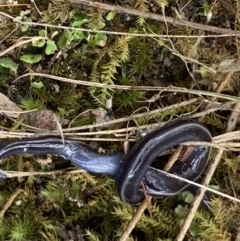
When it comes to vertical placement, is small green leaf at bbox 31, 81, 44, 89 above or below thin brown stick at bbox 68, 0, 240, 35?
below

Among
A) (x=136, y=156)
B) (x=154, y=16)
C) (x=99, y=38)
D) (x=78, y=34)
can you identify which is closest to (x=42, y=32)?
(x=78, y=34)

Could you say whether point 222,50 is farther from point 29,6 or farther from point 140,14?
point 29,6

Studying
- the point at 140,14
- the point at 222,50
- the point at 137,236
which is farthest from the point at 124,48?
the point at 137,236

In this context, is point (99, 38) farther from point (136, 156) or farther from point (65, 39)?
point (136, 156)

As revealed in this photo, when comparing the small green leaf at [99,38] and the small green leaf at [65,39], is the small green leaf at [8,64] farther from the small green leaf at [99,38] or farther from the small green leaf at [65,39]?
the small green leaf at [99,38]

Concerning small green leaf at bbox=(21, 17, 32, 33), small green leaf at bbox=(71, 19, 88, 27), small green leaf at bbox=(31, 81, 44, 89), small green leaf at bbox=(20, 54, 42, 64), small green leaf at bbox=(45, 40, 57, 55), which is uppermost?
small green leaf at bbox=(71, 19, 88, 27)

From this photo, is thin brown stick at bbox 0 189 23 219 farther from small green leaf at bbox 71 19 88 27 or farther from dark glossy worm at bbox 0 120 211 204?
small green leaf at bbox 71 19 88 27

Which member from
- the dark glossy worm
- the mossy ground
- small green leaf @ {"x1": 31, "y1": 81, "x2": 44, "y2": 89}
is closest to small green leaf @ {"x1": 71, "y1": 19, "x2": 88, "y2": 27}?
the mossy ground
